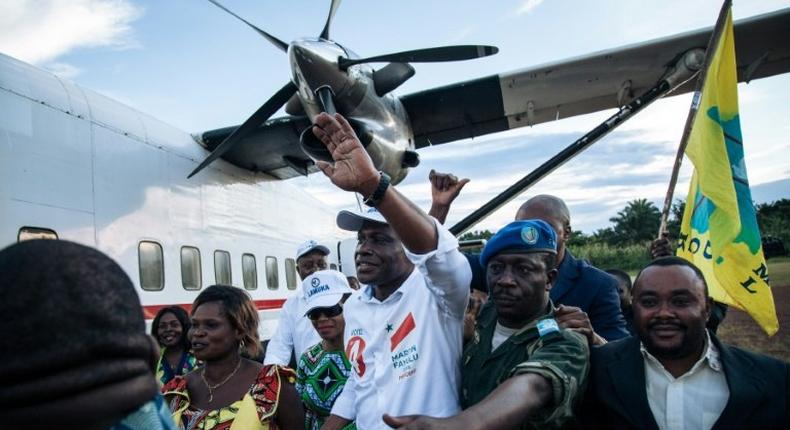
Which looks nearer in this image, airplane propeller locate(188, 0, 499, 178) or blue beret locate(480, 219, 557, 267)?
blue beret locate(480, 219, 557, 267)

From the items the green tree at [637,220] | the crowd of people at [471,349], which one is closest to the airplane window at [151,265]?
the crowd of people at [471,349]

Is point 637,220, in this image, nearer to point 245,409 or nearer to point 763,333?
point 763,333

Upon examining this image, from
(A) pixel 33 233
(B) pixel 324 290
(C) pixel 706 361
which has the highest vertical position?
(A) pixel 33 233

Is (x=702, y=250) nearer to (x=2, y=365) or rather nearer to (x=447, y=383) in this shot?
(x=447, y=383)

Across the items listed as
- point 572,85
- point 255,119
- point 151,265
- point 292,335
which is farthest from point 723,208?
point 151,265

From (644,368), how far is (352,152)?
1.43 metres

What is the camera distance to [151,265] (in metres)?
6.16

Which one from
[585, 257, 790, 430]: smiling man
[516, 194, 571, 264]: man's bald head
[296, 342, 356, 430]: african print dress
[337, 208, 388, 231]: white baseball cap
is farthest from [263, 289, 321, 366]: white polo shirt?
[585, 257, 790, 430]: smiling man

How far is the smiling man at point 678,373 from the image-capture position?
193 cm

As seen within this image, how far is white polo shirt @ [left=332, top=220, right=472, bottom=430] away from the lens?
208 cm

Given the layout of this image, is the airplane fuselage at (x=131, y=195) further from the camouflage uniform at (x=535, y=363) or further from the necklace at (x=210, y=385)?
the camouflage uniform at (x=535, y=363)

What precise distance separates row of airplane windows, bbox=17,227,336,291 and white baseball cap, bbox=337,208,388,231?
3.19m

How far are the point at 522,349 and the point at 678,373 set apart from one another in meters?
0.65

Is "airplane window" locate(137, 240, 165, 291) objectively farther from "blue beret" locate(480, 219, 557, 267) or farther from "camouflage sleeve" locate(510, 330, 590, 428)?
"camouflage sleeve" locate(510, 330, 590, 428)
